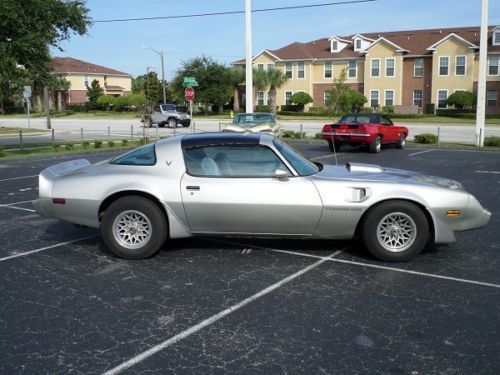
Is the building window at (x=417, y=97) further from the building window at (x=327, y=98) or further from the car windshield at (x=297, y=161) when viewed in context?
the car windshield at (x=297, y=161)

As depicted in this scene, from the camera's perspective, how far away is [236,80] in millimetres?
63812

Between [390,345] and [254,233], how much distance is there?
2336 mm

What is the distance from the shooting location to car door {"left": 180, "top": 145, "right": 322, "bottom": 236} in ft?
19.2

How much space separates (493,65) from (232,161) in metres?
51.0

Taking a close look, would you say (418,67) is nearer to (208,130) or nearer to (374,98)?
(374,98)

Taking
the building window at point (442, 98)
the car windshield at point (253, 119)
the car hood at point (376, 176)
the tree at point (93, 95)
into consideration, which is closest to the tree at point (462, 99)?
the building window at point (442, 98)

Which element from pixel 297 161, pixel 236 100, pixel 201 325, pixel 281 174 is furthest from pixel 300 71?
pixel 201 325

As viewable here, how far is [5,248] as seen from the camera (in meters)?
6.70

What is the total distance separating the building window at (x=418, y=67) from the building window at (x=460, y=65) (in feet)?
11.4

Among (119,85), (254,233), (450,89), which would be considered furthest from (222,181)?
(119,85)

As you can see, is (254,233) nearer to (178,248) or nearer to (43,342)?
(178,248)

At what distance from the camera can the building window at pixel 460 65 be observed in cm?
5147

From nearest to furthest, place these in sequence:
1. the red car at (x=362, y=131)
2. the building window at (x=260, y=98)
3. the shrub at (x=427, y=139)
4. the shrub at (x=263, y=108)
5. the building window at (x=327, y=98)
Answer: the red car at (x=362, y=131) < the shrub at (x=427, y=139) < the building window at (x=327, y=98) < the shrub at (x=263, y=108) < the building window at (x=260, y=98)

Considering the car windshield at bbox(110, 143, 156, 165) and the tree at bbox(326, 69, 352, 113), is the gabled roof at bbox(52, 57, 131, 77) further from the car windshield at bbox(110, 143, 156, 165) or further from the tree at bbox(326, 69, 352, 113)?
the car windshield at bbox(110, 143, 156, 165)
